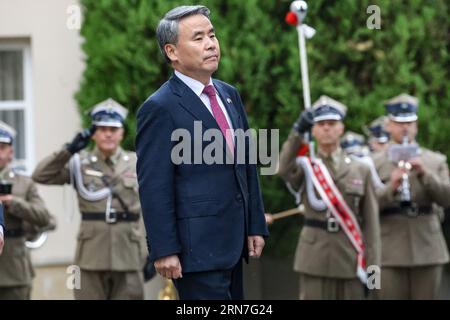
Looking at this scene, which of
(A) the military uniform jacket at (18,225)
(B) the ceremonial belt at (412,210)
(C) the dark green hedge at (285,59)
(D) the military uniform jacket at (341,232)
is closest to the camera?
(D) the military uniform jacket at (341,232)

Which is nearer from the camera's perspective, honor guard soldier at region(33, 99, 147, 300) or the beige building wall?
honor guard soldier at region(33, 99, 147, 300)

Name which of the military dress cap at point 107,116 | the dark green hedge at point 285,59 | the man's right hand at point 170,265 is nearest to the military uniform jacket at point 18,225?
the military dress cap at point 107,116

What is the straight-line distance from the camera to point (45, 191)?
1477 cm

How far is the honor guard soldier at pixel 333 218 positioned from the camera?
1049 centimetres

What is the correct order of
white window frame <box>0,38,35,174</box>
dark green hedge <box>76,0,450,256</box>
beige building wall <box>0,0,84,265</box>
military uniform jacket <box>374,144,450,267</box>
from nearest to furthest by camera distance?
military uniform jacket <box>374,144,450,267</box>
dark green hedge <box>76,0,450,256</box>
beige building wall <box>0,0,84,265</box>
white window frame <box>0,38,35,174</box>

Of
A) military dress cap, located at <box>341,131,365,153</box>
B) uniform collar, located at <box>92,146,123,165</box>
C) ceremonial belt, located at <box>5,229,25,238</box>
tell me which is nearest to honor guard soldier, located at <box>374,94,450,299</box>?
military dress cap, located at <box>341,131,365,153</box>

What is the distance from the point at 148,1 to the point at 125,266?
142 inches

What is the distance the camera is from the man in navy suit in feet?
22.1

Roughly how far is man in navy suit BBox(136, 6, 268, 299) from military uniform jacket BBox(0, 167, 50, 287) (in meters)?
3.89

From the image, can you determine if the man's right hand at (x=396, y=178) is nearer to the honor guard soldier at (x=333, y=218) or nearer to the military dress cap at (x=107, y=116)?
the honor guard soldier at (x=333, y=218)

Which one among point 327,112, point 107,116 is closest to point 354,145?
point 327,112

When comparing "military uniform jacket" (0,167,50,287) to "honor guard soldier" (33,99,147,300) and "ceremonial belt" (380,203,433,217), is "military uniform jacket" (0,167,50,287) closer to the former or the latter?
"honor guard soldier" (33,99,147,300)

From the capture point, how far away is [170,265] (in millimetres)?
6703

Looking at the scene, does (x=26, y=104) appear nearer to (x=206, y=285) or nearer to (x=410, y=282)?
(x=410, y=282)
